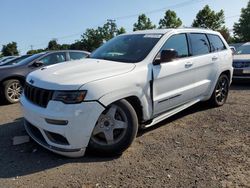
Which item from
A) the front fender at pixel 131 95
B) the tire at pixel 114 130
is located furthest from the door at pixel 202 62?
the tire at pixel 114 130

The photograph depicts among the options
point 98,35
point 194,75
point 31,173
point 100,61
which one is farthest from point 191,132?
point 98,35

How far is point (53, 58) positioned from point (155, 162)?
20.5ft

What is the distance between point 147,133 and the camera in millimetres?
5301

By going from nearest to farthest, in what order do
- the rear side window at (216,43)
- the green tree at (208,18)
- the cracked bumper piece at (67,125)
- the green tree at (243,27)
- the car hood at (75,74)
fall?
the cracked bumper piece at (67,125)
the car hood at (75,74)
the rear side window at (216,43)
the green tree at (208,18)
the green tree at (243,27)

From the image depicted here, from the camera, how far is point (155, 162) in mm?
4164

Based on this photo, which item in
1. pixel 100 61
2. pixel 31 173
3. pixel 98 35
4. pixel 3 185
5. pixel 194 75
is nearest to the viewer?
pixel 3 185

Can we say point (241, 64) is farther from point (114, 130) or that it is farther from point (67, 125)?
point (67, 125)

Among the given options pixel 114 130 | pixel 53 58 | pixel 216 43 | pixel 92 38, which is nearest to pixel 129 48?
pixel 114 130

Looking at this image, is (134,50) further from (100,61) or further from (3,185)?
(3,185)

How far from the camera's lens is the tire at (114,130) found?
14.0ft

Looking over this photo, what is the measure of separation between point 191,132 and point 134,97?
138cm

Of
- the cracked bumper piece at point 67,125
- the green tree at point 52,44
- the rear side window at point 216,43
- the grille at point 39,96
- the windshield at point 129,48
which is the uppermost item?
the windshield at point 129,48

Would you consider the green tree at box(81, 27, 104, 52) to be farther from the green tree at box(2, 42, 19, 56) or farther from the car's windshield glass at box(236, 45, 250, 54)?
the car's windshield glass at box(236, 45, 250, 54)

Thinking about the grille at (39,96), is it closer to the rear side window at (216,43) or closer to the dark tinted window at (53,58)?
the rear side window at (216,43)
